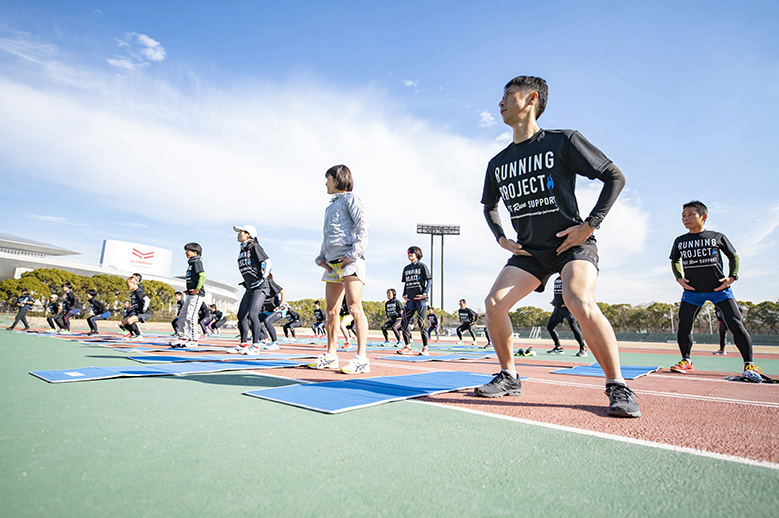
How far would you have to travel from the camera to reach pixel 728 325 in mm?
5477

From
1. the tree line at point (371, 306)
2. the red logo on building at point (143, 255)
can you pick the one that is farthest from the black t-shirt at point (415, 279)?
the red logo on building at point (143, 255)

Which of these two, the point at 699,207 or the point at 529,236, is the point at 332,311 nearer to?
the point at 529,236

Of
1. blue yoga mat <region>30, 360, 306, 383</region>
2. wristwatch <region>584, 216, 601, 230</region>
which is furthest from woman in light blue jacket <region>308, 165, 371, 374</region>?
wristwatch <region>584, 216, 601, 230</region>

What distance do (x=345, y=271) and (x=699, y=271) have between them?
5.10 metres

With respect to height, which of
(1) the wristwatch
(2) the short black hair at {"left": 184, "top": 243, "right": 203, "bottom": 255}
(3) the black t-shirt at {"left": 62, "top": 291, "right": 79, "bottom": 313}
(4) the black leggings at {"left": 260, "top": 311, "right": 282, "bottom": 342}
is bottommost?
(4) the black leggings at {"left": 260, "top": 311, "right": 282, "bottom": 342}

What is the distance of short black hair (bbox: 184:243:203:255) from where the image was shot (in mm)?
8375

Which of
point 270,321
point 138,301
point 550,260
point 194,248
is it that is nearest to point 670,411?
point 550,260

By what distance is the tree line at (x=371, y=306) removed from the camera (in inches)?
1724

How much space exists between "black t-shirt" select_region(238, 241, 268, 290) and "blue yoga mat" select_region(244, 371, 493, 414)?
427 centimetres

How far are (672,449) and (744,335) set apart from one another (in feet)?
15.7

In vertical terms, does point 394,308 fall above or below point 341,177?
below

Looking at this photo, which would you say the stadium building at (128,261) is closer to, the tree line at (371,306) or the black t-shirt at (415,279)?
the tree line at (371,306)

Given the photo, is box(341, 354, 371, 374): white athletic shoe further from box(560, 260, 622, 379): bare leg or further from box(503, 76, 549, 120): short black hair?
box(503, 76, 549, 120): short black hair

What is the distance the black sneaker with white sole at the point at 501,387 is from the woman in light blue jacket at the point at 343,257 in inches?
67.9
